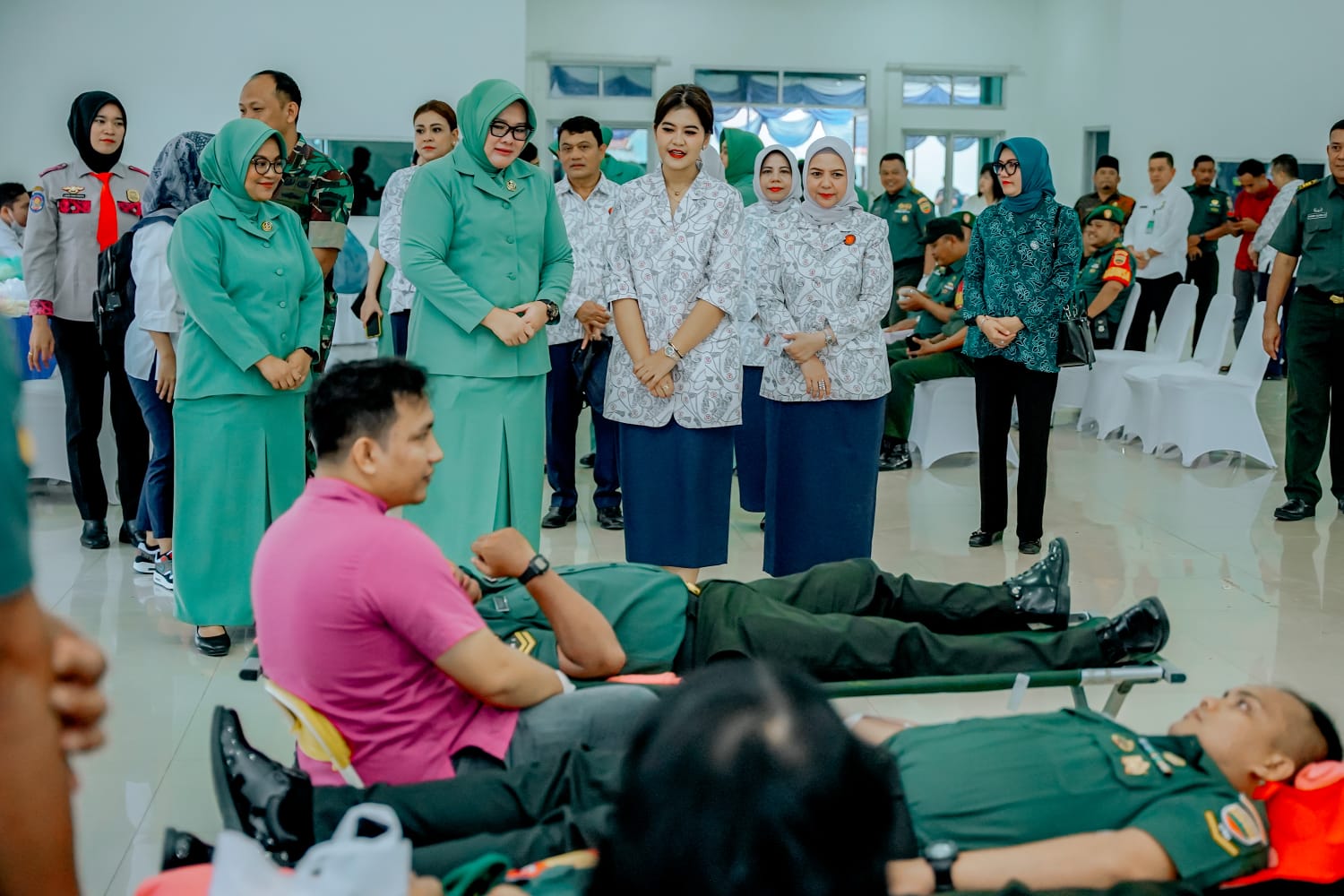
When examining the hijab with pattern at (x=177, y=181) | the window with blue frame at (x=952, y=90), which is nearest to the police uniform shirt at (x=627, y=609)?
the hijab with pattern at (x=177, y=181)

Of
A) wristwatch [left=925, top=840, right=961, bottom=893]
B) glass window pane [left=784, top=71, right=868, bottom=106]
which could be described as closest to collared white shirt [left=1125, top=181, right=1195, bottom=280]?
glass window pane [left=784, top=71, right=868, bottom=106]

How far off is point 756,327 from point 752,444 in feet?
1.66

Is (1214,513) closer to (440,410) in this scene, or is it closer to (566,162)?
(566,162)

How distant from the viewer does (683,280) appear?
3.84 m

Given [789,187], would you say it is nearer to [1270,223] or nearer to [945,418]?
[945,418]

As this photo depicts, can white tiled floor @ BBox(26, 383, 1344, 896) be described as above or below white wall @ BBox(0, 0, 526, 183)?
below

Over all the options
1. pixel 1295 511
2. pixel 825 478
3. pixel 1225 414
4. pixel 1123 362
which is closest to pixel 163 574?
pixel 825 478

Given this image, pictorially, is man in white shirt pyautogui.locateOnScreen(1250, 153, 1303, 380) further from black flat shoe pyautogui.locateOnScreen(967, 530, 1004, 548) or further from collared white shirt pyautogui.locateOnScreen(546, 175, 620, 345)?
collared white shirt pyautogui.locateOnScreen(546, 175, 620, 345)

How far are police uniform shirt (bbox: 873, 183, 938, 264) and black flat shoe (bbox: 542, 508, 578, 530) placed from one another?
399cm

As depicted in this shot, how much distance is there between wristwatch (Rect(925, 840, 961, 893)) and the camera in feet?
5.93

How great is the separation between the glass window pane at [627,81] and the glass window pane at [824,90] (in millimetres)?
1573

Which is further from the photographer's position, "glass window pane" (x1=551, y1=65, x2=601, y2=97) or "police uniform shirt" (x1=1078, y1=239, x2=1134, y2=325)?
"glass window pane" (x1=551, y1=65, x2=601, y2=97)

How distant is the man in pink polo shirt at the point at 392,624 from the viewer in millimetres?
1987

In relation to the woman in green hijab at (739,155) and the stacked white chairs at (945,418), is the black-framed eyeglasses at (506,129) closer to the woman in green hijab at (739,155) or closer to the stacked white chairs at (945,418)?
the woman in green hijab at (739,155)
